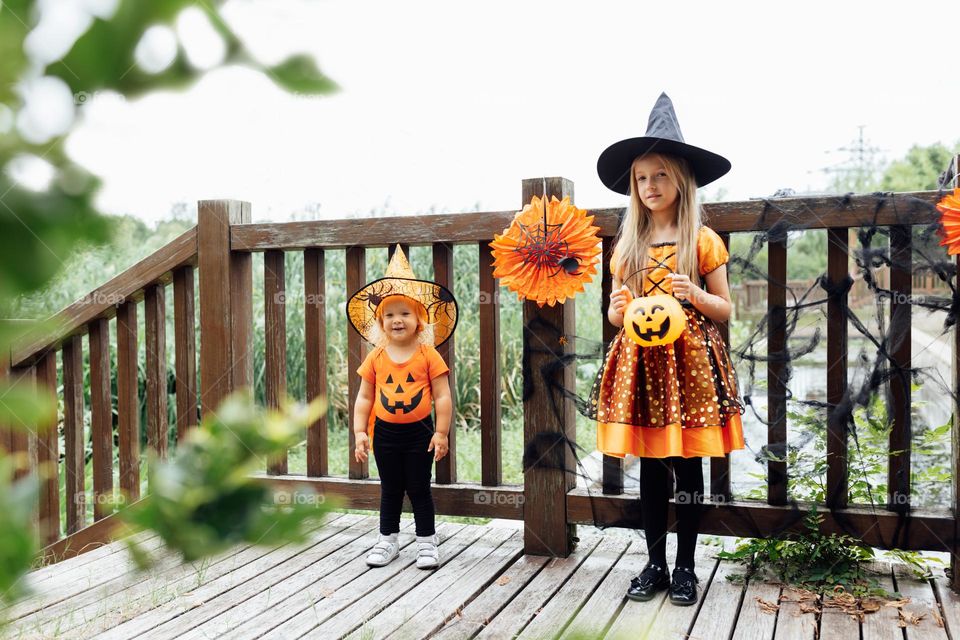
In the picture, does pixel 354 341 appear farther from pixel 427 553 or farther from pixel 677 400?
pixel 677 400

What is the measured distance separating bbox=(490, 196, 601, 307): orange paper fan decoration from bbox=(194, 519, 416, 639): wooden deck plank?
3.55 ft

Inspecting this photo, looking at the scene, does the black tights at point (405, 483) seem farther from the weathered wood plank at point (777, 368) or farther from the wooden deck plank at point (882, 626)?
the wooden deck plank at point (882, 626)

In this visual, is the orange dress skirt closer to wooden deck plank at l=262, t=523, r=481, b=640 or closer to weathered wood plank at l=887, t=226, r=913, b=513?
weathered wood plank at l=887, t=226, r=913, b=513

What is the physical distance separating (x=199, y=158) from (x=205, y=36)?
0.16 m

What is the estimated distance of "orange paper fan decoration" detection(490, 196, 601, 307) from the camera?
2.54m

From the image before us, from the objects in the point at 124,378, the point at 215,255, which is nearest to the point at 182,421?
the point at 124,378

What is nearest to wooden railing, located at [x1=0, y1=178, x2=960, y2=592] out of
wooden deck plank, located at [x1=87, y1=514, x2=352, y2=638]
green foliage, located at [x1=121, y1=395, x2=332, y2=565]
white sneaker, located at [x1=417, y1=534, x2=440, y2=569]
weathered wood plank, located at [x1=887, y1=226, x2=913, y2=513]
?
weathered wood plank, located at [x1=887, y1=226, x2=913, y2=513]

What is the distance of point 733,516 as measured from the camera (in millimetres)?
2566

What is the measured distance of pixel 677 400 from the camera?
230cm

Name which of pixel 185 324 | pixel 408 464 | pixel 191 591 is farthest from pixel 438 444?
pixel 185 324

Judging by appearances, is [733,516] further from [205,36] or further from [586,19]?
[205,36]

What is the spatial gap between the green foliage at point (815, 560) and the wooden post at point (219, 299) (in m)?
2.02

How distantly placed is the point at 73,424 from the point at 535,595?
6.90ft

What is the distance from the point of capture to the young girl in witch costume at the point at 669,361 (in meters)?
2.32
